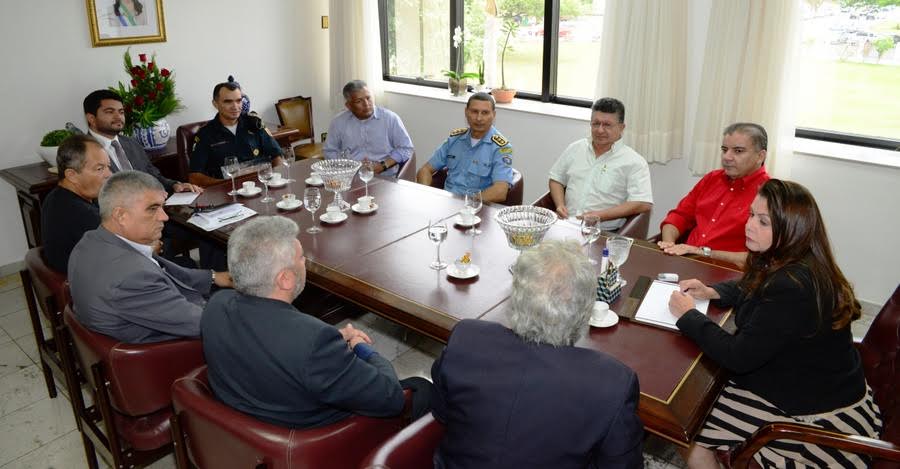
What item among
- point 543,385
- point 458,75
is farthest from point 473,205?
point 458,75

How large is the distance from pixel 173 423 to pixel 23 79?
3.47m

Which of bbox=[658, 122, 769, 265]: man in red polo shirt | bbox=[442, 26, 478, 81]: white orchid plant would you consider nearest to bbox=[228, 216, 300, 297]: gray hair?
bbox=[658, 122, 769, 265]: man in red polo shirt

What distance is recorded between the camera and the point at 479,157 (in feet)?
12.2

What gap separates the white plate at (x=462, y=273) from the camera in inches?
90.0

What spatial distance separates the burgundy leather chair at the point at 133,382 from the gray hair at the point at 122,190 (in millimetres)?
361

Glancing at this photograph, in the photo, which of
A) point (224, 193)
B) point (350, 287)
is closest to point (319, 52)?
point (224, 193)

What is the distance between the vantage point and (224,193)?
335cm

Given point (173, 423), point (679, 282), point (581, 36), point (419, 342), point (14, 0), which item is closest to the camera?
point (173, 423)

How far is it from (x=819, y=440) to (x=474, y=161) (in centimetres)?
250

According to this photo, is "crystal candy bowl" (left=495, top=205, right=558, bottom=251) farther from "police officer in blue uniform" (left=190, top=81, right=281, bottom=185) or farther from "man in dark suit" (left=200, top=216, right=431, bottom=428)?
"police officer in blue uniform" (left=190, top=81, right=281, bottom=185)

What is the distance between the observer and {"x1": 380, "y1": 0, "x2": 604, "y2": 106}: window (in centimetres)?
466

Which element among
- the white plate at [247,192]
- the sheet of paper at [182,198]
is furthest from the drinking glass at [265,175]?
the sheet of paper at [182,198]

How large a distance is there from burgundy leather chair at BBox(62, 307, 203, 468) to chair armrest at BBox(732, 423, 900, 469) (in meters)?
1.68

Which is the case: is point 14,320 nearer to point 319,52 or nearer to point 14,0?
point 14,0
